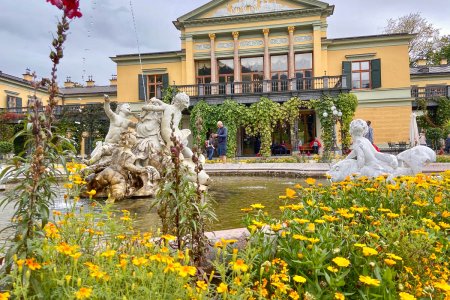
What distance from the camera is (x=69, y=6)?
5.15 ft

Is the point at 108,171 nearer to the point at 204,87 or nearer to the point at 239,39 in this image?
the point at 204,87

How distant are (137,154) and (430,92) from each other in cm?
3005

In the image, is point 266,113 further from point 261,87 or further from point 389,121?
point 389,121

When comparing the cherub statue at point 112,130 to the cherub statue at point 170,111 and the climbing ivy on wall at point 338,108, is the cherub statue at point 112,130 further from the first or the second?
the climbing ivy on wall at point 338,108

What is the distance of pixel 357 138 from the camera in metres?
5.57

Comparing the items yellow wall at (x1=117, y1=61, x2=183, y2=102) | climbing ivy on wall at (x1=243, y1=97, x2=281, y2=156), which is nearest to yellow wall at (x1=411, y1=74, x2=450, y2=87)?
climbing ivy on wall at (x1=243, y1=97, x2=281, y2=156)

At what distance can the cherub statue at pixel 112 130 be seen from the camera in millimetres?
6402

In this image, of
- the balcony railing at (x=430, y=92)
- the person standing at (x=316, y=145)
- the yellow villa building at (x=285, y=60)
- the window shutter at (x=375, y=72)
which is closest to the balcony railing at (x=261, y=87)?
the yellow villa building at (x=285, y=60)

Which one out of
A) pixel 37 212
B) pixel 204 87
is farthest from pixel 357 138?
pixel 204 87

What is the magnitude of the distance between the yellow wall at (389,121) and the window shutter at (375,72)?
183 centimetres

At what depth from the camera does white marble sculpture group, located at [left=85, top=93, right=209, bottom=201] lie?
590cm

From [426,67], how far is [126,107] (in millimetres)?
34595

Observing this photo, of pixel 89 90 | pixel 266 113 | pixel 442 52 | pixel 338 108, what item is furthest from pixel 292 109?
pixel 89 90

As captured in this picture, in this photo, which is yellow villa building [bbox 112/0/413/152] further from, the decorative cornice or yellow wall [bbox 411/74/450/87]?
yellow wall [bbox 411/74/450/87]
